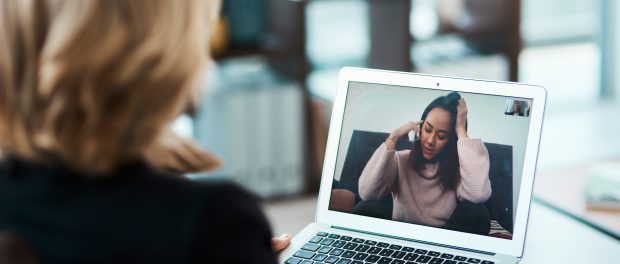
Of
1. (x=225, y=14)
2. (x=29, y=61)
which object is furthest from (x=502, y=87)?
(x=225, y=14)

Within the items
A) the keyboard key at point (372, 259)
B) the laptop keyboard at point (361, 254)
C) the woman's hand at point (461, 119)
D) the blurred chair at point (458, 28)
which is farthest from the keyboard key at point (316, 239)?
the blurred chair at point (458, 28)

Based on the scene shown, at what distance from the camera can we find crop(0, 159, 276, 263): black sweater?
963 mm

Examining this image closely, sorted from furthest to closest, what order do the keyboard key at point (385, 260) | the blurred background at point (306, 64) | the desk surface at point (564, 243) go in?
the blurred background at point (306, 64) → the desk surface at point (564, 243) → the keyboard key at point (385, 260)

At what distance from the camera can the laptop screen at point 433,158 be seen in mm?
1422

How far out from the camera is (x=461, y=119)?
4.73 ft

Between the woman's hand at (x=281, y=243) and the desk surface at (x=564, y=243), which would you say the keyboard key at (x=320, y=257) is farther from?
the desk surface at (x=564, y=243)

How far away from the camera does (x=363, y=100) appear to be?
151 centimetres

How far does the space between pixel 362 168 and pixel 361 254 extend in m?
0.15

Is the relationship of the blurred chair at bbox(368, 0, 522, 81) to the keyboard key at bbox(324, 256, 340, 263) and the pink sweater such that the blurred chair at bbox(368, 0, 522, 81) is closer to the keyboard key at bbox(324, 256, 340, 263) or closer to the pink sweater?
the pink sweater

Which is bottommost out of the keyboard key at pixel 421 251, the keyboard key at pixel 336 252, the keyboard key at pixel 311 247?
the keyboard key at pixel 421 251

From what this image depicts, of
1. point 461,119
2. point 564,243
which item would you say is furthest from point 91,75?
point 564,243

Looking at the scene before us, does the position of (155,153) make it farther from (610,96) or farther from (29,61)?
(610,96)

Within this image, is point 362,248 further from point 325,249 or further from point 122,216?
point 122,216

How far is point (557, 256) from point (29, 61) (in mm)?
946
